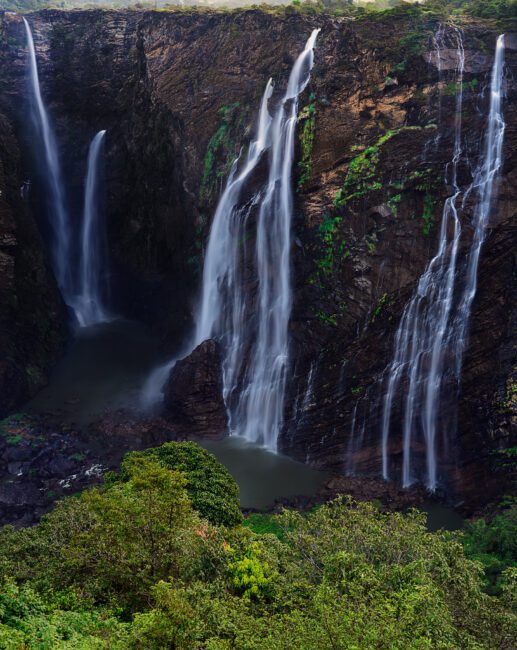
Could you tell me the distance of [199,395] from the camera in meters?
28.5

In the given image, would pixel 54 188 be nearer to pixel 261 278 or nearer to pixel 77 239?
pixel 77 239

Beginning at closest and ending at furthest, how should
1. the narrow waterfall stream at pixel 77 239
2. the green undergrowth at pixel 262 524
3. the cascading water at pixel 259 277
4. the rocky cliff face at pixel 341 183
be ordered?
1. the green undergrowth at pixel 262 524
2. the rocky cliff face at pixel 341 183
3. the cascading water at pixel 259 277
4. the narrow waterfall stream at pixel 77 239

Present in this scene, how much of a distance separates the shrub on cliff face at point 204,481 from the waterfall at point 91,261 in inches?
839

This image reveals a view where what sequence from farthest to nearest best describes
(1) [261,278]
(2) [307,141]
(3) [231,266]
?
(3) [231,266] → (1) [261,278] → (2) [307,141]

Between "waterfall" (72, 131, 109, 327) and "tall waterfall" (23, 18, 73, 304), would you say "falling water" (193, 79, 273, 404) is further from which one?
"tall waterfall" (23, 18, 73, 304)

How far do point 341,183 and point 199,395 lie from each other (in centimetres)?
1187

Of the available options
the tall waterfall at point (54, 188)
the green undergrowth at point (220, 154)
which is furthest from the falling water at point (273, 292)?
the tall waterfall at point (54, 188)

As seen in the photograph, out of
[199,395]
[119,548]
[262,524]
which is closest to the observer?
[119,548]

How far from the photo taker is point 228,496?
1802cm

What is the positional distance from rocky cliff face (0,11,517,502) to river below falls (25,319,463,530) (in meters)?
1.45

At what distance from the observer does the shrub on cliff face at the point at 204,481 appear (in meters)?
16.8

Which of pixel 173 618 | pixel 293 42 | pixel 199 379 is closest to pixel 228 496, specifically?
pixel 173 618

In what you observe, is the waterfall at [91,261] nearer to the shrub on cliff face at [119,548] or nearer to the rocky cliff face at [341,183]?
the rocky cliff face at [341,183]

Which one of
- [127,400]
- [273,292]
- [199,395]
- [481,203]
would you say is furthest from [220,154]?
[127,400]
